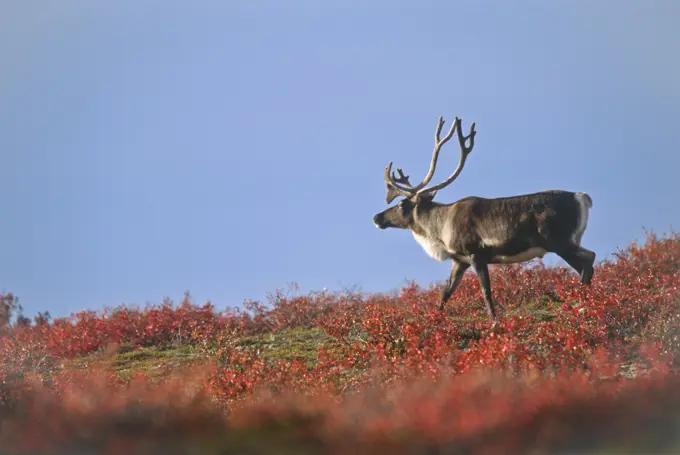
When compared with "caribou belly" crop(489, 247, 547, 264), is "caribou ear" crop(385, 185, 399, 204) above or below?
above

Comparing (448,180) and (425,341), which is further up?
(448,180)

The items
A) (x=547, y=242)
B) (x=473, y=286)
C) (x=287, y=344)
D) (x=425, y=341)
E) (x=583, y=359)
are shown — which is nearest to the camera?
(x=583, y=359)

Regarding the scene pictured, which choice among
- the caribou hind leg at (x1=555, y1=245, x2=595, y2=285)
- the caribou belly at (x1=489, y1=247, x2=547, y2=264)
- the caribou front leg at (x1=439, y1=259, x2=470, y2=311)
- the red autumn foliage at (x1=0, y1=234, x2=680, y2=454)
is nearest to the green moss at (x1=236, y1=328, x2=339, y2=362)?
the red autumn foliage at (x1=0, y1=234, x2=680, y2=454)

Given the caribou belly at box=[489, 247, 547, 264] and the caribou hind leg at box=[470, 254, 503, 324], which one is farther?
the caribou belly at box=[489, 247, 547, 264]

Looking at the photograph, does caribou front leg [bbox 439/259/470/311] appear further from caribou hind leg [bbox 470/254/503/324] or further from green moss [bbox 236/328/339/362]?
green moss [bbox 236/328/339/362]

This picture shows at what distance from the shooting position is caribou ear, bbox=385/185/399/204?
13.5 m

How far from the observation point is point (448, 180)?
12375 millimetres

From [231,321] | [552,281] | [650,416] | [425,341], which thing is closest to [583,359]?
[425,341]

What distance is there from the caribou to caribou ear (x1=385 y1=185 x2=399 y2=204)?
0.99 m

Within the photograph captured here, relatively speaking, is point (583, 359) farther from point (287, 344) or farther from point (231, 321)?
point (231, 321)

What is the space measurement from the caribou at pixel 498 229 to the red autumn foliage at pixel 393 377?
53cm

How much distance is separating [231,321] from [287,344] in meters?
1.91

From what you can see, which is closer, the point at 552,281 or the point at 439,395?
the point at 439,395

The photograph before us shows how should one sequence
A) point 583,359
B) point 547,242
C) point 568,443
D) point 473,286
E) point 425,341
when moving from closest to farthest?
point 568,443
point 583,359
point 425,341
point 547,242
point 473,286
